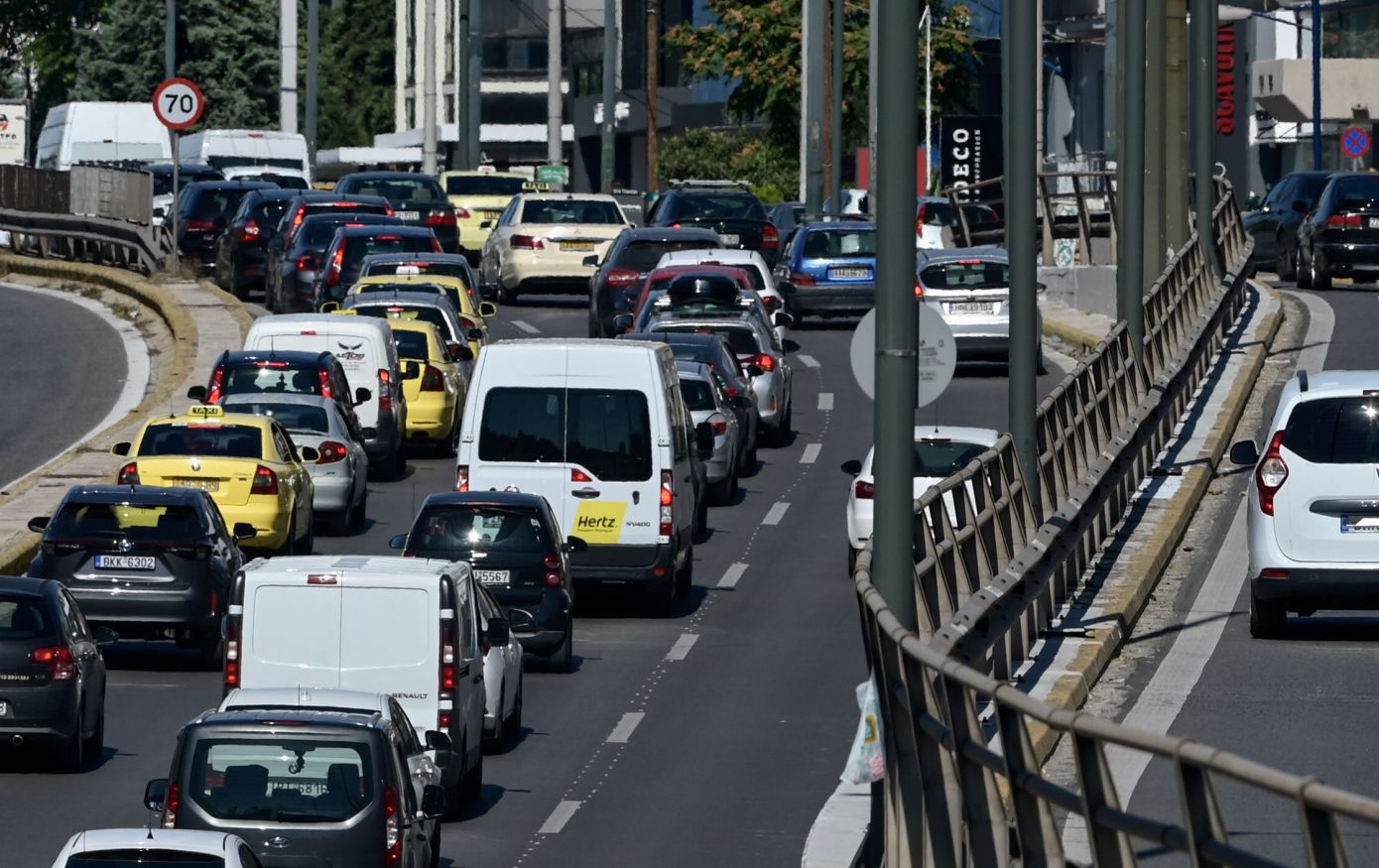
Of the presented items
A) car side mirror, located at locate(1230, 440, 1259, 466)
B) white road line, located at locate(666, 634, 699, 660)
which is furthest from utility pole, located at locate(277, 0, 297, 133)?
car side mirror, located at locate(1230, 440, 1259, 466)

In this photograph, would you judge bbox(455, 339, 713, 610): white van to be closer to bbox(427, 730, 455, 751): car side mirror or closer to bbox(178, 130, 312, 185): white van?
bbox(427, 730, 455, 751): car side mirror

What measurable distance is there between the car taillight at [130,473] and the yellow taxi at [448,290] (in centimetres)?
1167

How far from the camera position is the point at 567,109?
134750 mm

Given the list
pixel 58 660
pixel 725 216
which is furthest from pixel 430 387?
pixel 725 216

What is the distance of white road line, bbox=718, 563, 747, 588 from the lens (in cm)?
2756

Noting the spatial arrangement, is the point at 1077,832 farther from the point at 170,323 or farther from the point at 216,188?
the point at 216,188

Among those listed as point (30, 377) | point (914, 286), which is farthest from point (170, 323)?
point (914, 286)

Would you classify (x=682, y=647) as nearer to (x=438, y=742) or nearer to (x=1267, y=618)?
(x=1267, y=618)

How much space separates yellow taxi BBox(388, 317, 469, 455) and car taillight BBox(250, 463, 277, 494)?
823cm

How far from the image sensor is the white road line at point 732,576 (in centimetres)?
2756

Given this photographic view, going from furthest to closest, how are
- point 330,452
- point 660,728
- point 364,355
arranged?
→ 1. point 364,355
2. point 330,452
3. point 660,728

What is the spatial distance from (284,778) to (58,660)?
178 inches

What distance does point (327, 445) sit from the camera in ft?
100

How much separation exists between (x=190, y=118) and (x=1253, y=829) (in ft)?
146
